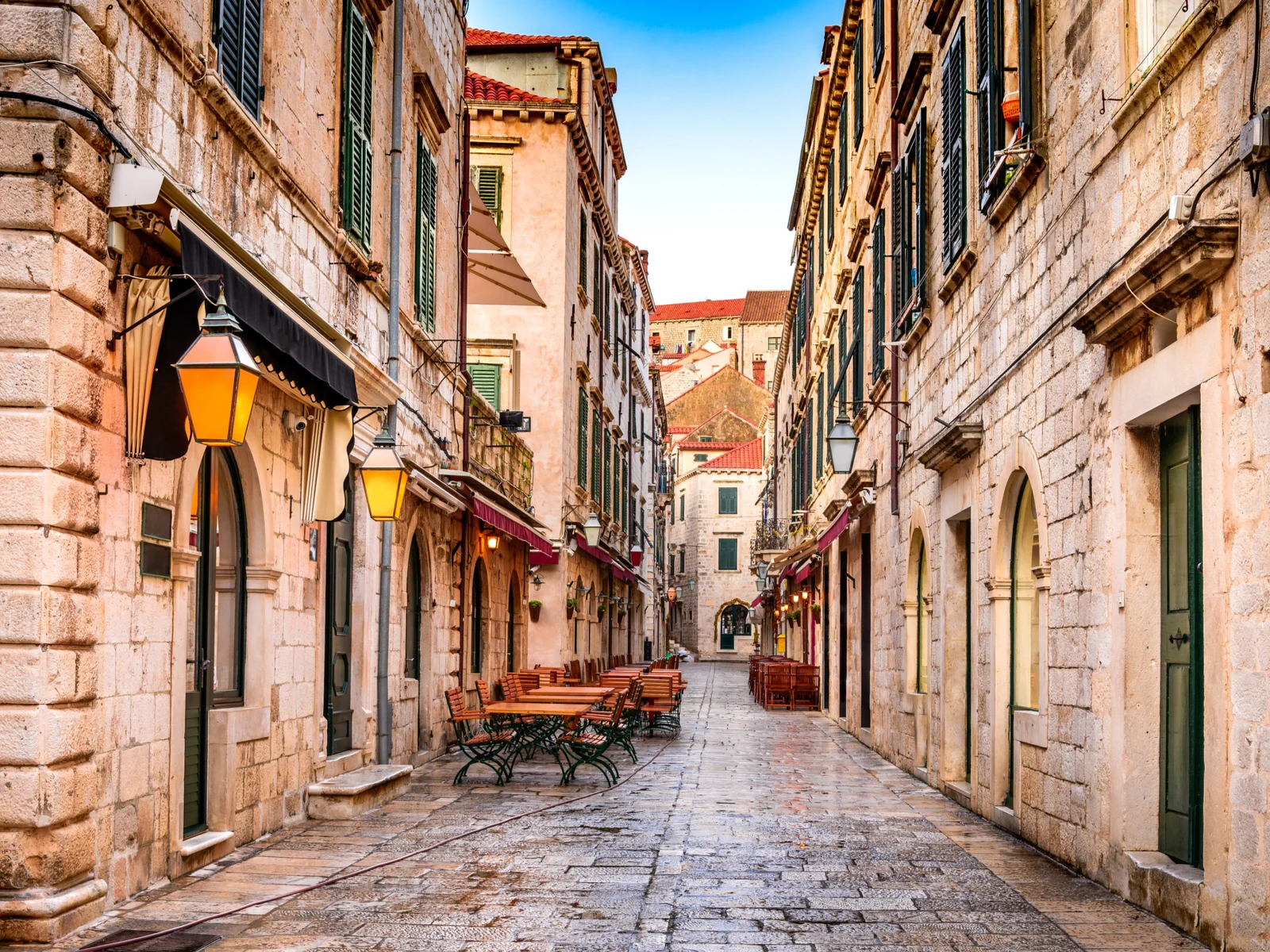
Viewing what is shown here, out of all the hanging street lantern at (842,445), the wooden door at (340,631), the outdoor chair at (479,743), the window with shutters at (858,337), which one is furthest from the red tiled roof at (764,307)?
the wooden door at (340,631)

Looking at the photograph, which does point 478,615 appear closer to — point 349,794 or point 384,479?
point 349,794

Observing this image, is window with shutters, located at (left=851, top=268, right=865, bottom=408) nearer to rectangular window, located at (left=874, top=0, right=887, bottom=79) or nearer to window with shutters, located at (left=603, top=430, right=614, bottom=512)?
rectangular window, located at (left=874, top=0, right=887, bottom=79)

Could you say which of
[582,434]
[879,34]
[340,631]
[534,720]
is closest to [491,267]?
[879,34]

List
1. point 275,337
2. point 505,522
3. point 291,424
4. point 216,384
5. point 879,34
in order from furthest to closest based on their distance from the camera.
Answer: point 879,34, point 505,522, point 291,424, point 275,337, point 216,384

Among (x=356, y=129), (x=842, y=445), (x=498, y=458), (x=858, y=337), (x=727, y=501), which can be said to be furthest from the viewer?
(x=727, y=501)

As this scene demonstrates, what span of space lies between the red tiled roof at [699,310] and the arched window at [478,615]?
260 feet

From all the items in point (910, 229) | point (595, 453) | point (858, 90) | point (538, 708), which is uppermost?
point (858, 90)

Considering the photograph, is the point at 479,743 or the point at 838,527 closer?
the point at 479,743

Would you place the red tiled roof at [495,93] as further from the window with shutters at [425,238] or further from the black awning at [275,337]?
the black awning at [275,337]

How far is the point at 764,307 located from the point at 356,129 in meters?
83.2

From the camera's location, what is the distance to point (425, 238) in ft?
45.8

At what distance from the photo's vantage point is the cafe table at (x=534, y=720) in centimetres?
1233

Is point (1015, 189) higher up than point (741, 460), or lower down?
lower down

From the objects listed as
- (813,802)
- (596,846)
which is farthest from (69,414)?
(813,802)
